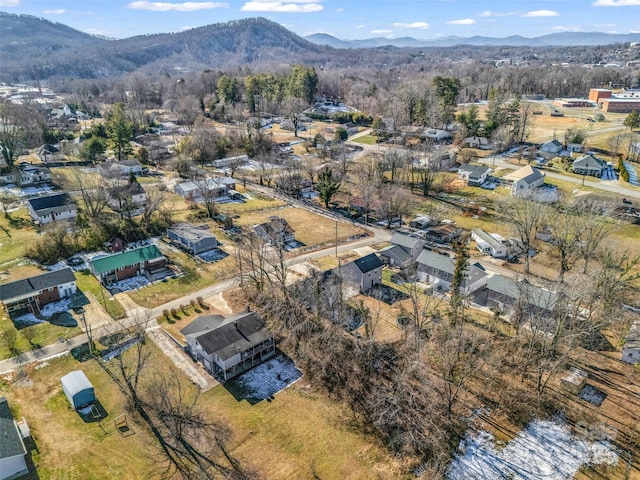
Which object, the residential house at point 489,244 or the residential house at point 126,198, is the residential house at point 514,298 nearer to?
the residential house at point 489,244

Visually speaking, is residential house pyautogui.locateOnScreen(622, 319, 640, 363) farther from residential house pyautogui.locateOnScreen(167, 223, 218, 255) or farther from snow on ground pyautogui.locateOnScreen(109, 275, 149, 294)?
snow on ground pyautogui.locateOnScreen(109, 275, 149, 294)

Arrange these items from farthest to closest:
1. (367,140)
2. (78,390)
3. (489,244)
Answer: (367,140) < (489,244) < (78,390)

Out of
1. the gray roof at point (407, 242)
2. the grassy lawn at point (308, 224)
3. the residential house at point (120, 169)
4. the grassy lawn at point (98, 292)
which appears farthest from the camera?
the residential house at point (120, 169)

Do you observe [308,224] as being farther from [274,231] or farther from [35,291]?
[35,291]

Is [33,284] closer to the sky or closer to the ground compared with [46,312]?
closer to the sky

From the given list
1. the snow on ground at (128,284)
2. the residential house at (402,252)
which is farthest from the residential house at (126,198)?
the residential house at (402,252)

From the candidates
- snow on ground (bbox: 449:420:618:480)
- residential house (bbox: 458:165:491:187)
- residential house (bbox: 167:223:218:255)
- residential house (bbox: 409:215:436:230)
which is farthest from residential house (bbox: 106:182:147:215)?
residential house (bbox: 458:165:491:187)

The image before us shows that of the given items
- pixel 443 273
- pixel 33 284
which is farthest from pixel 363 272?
pixel 33 284

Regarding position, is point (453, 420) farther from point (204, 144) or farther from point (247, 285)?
point (204, 144)
